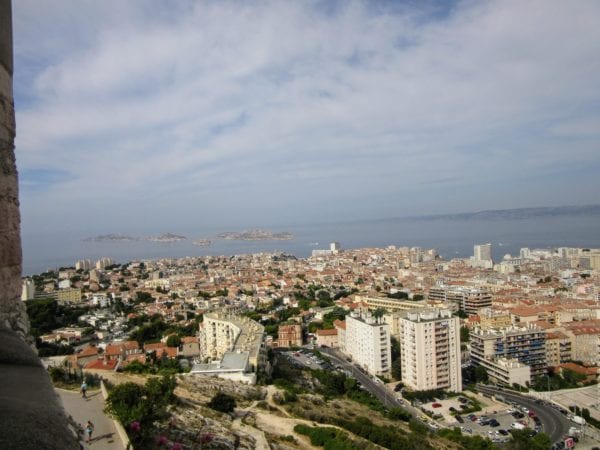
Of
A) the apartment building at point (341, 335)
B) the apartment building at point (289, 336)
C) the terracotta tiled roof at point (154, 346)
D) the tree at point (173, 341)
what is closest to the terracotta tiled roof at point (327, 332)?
the apartment building at point (341, 335)

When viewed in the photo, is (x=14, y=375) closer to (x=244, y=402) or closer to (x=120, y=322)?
(x=244, y=402)

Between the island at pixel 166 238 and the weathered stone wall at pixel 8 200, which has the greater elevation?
the weathered stone wall at pixel 8 200

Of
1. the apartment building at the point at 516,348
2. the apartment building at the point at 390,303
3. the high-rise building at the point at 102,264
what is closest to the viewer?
the apartment building at the point at 516,348

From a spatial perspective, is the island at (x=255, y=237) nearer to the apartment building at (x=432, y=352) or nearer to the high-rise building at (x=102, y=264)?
the high-rise building at (x=102, y=264)

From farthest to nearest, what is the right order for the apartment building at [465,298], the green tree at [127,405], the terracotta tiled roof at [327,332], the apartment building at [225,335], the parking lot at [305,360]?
the apartment building at [465,298] < the terracotta tiled roof at [327,332] < the parking lot at [305,360] < the apartment building at [225,335] < the green tree at [127,405]

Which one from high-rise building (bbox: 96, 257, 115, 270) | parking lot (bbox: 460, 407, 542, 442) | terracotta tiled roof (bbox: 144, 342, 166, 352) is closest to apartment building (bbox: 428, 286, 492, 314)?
parking lot (bbox: 460, 407, 542, 442)

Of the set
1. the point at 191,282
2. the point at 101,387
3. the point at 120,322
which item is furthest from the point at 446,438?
the point at 191,282

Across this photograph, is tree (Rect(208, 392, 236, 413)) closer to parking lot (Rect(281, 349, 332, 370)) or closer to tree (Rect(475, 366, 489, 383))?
parking lot (Rect(281, 349, 332, 370))
